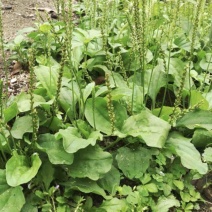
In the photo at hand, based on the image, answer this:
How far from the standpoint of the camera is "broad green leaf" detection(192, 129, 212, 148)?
2.20 metres

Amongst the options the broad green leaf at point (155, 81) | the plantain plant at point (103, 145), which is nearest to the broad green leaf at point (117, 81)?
the plantain plant at point (103, 145)

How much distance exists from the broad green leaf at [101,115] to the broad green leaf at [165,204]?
50cm

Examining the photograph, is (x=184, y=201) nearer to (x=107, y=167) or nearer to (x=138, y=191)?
(x=138, y=191)

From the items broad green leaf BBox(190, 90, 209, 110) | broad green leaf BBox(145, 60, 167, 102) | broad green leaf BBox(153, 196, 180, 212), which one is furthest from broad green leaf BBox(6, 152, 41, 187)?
broad green leaf BBox(190, 90, 209, 110)

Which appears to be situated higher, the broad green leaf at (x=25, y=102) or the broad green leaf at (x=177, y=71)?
the broad green leaf at (x=25, y=102)

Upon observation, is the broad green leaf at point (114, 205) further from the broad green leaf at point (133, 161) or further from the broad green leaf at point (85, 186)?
the broad green leaf at point (133, 161)

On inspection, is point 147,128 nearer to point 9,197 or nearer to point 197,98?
point 197,98

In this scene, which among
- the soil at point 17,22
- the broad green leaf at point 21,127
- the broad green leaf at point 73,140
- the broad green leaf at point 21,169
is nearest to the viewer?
the broad green leaf at point 21,169

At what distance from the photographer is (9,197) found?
1737 mm

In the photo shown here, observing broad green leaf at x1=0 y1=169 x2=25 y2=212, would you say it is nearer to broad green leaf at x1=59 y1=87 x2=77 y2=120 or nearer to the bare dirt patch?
broad green leaf at x1=59 y1=87 x2=77 y2=120

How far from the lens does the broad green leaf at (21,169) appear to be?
1702mm

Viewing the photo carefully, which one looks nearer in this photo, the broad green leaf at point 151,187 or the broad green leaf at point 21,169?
the broad green leaf at point 21,169

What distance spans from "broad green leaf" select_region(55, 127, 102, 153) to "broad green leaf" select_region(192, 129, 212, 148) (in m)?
0.66

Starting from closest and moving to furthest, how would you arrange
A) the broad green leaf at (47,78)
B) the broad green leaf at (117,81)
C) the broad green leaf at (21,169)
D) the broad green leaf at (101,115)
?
1. the broad green leaf at (21,169)
2. the broad green leaf at (101,115)
3. the broad green leaf at (47,78)
4. the broad green leaf at (117,81)
